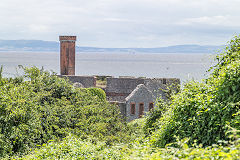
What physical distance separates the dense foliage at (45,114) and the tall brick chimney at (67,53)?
3963 cm

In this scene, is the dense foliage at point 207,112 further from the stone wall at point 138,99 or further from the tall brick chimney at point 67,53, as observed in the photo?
the tall brick chimney at point 67,53

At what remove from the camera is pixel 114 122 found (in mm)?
16922

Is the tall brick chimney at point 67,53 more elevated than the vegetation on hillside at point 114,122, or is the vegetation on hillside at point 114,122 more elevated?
the tall brick chimney at point 67,53

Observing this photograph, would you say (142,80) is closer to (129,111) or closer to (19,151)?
(129,111)

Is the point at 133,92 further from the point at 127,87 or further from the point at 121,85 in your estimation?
the point at 121,85

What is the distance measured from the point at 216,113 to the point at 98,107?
10.9 meters

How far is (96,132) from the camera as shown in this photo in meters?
14.4

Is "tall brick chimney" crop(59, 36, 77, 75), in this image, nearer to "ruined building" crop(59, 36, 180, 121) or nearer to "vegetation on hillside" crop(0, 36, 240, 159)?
"ruined building" crop(59, 36, 180, 121)

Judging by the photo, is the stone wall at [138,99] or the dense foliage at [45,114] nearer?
the dense foliage at [45,114]

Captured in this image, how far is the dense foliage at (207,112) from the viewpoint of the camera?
597 centimetres

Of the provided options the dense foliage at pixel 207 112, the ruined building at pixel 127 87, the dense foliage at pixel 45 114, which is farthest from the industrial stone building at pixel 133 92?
the dense foliage at pixel 207 112

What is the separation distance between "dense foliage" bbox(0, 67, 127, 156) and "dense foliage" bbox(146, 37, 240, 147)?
6.34 metres

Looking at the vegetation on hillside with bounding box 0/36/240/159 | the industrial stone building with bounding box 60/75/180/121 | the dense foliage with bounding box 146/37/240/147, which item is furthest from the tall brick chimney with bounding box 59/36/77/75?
the dense foliage with bounding box 146/37/240/147

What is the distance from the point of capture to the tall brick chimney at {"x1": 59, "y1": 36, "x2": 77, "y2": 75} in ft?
188
